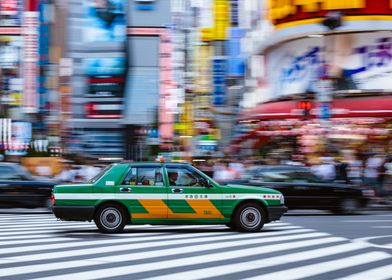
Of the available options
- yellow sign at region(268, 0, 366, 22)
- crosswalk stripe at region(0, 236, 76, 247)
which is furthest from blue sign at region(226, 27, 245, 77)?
crosswalk stripe at region(0, 236, 76, 247)

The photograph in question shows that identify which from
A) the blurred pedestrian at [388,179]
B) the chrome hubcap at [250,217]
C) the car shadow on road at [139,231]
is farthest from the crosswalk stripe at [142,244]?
the blurred pedestrian at [388,179]

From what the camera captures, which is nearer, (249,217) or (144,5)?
(249,217)

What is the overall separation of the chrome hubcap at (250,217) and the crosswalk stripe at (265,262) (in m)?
2.40

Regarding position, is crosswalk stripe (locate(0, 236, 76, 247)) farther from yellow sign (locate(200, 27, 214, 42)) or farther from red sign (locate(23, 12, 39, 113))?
red sign (locate(23, 12, 39, 113))

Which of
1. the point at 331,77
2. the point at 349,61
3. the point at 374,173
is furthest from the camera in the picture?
the point at 349,61

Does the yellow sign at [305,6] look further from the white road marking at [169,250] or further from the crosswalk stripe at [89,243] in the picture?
the crosswalk stripe at [89,243]

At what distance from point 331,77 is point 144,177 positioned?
20.4 m

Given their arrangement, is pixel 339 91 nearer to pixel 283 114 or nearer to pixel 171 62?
pixel 283 114

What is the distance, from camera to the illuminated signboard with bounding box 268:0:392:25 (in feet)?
105

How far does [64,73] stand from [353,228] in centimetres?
5803

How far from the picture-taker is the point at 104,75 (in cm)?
6931

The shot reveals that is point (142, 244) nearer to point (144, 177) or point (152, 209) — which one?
point (152, 209)

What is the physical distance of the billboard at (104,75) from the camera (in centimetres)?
6912

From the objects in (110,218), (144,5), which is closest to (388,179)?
(110,218)
